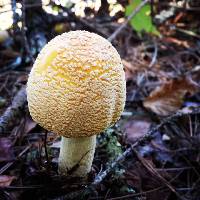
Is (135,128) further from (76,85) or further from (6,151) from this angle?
(76,85)

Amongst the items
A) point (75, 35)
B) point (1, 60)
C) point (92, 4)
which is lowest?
point (1, 60)

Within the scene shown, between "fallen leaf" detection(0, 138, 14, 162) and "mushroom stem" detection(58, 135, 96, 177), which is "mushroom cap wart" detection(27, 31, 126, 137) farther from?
"fallen leaf" detection(0, 138, 14, 162)

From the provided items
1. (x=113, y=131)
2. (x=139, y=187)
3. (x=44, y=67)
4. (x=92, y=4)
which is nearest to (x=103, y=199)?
(x=139, y=187)

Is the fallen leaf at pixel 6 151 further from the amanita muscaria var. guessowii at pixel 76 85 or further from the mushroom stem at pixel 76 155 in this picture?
the amanita muscaria var. guessowii at pixel 76 85

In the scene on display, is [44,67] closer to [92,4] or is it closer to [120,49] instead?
[92,4]

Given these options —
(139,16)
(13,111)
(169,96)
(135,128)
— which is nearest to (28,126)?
(13,111)

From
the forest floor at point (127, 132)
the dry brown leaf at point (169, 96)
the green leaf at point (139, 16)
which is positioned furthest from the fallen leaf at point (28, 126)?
the green leaf at point (139, 16)
